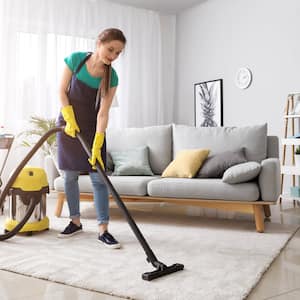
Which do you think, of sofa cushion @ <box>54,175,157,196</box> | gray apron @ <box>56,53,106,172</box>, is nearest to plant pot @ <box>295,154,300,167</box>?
sofa cushion @ <box>54,175,157,196</box>

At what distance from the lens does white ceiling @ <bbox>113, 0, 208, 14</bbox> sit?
5852 millimetres

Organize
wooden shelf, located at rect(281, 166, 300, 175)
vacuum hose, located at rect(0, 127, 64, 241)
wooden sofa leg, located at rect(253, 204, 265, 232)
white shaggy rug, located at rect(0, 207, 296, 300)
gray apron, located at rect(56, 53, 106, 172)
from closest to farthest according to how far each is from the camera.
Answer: white shaggy rug, located at rect(0, 207, 296, 300) → vacuum hose, located at rect(0, 127, 64, 241) → gray apron, located at rect(56, 53, 106, 172) → wooden sofa leg, located at rect(253, 204, 265, 232) → wooden shelf, located at rect(281, 166, 300, 175)

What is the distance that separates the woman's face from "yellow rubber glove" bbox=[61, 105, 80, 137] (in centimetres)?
38

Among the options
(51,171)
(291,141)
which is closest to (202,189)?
(51,171)

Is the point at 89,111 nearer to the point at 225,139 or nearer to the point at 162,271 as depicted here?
the point at 162,271

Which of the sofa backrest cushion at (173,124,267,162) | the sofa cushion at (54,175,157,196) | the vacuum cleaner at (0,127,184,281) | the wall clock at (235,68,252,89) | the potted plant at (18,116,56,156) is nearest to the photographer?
the vacuum cleaner at (0,127,184,281)

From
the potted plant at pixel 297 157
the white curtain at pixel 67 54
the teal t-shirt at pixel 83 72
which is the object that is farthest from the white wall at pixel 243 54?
the teal t-shirt at pixel 83 72

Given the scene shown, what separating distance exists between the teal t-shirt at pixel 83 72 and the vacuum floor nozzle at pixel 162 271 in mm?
1254

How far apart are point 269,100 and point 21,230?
3.32 metres

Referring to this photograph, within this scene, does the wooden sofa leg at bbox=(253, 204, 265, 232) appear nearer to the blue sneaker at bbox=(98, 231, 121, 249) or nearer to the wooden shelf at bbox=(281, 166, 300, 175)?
the blue sneaker at bbox=(98, 231, 121, 249)

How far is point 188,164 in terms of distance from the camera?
11.8ft

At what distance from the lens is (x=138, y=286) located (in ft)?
6.21

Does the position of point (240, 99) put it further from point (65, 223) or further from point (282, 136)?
point (65, 223)

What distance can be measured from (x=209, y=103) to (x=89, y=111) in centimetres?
322
